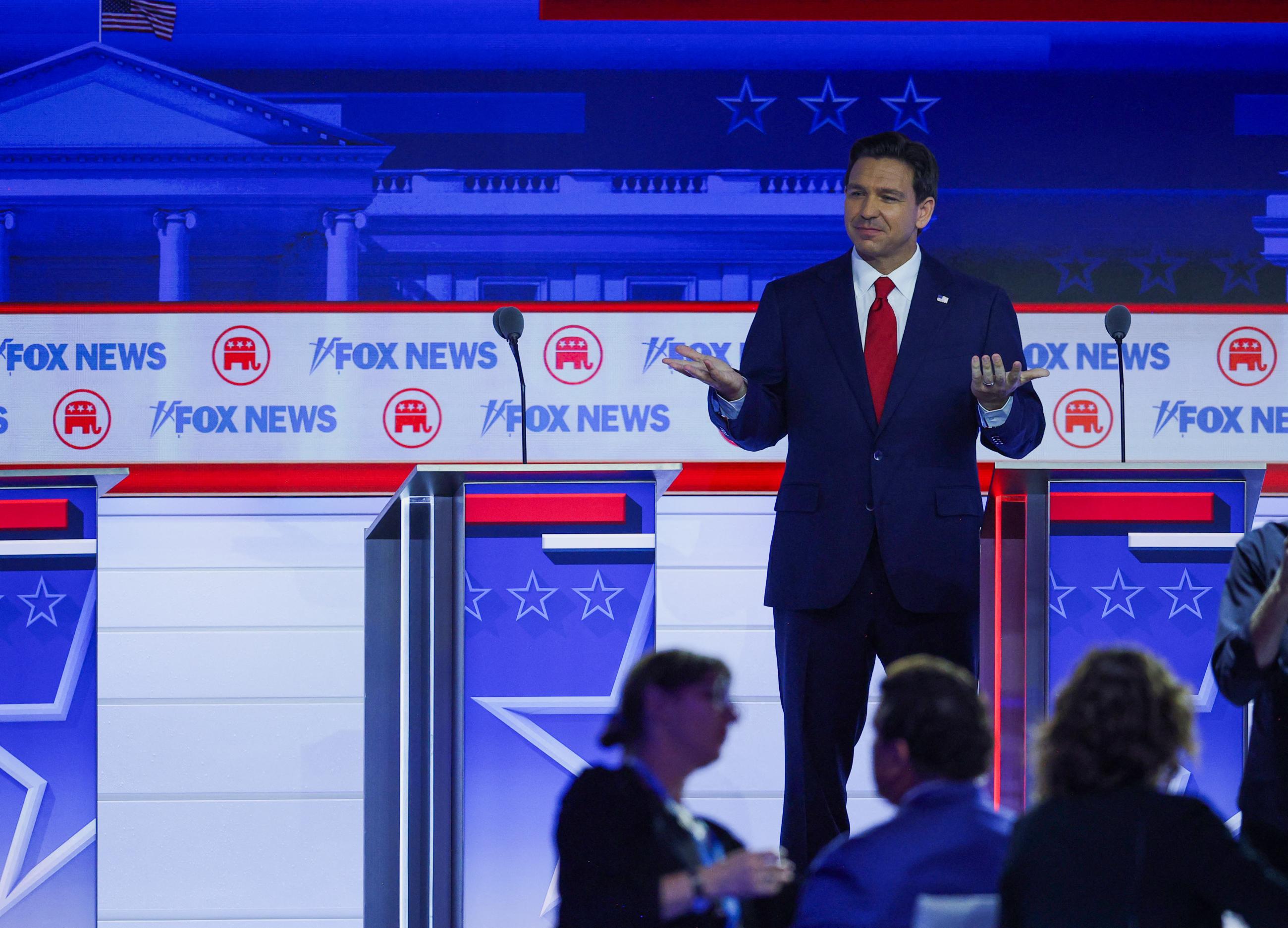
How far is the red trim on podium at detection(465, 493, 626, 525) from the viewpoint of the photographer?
2377 mm

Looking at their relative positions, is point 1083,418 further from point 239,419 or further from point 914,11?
point 239,419

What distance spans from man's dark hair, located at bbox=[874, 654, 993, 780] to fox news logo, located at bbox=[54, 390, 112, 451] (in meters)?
2.92

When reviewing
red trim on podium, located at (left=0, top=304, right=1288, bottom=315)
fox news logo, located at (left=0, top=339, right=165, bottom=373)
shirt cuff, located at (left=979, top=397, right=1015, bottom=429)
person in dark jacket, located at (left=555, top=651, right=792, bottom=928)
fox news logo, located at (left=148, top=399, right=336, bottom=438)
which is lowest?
person in dark jacket, located at (left=555, top=651, right=792, bottom=928)

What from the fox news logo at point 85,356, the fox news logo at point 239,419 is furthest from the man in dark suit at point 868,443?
the fox news logo at point 85,356

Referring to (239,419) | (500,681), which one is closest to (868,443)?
(500,681)

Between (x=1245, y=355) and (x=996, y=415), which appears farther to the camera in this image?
(x=1245, y=355)

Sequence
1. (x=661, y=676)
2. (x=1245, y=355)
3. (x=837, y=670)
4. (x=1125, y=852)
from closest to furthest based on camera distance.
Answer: (x=1125, y=852) < (x=661, y=676) < (x=837, y=670) < (x=1245, y=355)

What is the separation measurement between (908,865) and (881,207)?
1.42 metres

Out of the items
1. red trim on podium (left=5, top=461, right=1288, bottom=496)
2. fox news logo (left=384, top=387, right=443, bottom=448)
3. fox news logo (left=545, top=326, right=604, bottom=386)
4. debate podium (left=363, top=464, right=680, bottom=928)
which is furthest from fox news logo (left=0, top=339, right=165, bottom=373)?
debate podium (left=363, top=464, right=680, bottom=928)

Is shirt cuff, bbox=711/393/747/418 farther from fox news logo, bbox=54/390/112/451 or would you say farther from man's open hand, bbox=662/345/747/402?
fox news logo, bbox=54/390/112/451

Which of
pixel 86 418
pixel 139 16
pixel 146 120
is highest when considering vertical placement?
pixel 139 16

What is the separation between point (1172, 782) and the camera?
243 centimetres

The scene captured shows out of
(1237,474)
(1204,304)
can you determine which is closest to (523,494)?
(1237,474)

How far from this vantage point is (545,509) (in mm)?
2379
